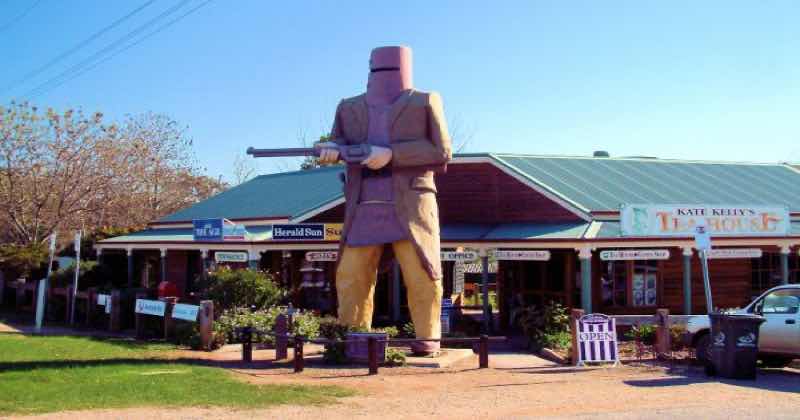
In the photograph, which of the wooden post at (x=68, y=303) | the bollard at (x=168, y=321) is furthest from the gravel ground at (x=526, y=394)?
the wooden post at (x=68, y=303)

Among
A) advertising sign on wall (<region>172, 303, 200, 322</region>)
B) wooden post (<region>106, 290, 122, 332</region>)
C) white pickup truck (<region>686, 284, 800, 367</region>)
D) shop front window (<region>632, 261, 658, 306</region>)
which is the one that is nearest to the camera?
white pickup truck (<region>686, 284, 800, 367</region>)

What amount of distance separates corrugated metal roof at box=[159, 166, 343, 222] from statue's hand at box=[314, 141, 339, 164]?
7226 mm

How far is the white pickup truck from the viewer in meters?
12.7

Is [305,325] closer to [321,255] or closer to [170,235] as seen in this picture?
[321,255]

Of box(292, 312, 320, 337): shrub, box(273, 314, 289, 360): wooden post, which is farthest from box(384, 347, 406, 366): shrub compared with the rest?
box(292, 312, 320, 337): shrub

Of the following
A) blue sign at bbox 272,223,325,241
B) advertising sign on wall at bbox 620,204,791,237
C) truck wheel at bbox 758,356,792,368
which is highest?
advertising sign on wall at bbox 620,204,791,237

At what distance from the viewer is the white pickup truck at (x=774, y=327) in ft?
41.7

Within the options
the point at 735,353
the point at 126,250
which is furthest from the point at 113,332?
the point at 735,353

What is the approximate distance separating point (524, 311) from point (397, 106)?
5.46m

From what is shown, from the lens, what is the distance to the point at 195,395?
32.1 feet

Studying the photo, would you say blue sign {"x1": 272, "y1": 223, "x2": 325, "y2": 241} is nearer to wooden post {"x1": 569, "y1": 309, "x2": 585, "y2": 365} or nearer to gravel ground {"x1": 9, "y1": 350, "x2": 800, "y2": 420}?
gravel ground {"x1": 9, "y1": 350, "x2": 800, "y2": 420}

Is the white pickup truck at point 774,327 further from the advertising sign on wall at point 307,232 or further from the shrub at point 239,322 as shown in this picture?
the advertising sign on wall at point 307,232

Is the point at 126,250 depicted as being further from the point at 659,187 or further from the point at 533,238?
the point at 659,187

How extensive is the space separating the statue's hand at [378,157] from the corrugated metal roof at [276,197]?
24.0 ft
